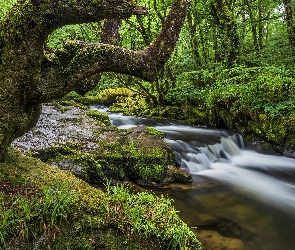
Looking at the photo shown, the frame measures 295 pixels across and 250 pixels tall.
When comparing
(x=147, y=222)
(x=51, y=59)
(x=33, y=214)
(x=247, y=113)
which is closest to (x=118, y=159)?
(x=147, y=222)

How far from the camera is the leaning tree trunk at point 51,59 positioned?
2688mm

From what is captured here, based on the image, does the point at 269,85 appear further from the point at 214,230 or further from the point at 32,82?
the point at 32,82

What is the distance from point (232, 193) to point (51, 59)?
5158 millimetres

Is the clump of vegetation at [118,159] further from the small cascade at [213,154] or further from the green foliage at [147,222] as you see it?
the green foliage at [147,222]

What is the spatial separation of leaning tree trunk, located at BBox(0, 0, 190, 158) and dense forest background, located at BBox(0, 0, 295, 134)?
6670 millimetres

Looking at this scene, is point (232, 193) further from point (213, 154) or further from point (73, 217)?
point (73, 217)

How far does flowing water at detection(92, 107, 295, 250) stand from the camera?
15.3 ft

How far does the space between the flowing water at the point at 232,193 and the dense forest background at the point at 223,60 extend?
167cm

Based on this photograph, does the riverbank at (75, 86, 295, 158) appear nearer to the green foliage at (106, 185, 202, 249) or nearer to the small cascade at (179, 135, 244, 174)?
the small cascade at (179, 135, 244, 174)

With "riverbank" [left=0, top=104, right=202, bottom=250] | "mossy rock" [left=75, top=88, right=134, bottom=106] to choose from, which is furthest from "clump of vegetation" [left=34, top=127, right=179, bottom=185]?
"mossy rock" [left=75, top=88, right=134, bottom=106]

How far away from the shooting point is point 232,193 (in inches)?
258

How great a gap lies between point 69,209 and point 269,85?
27.1ft

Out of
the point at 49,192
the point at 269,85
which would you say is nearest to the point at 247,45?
the point at 269,85

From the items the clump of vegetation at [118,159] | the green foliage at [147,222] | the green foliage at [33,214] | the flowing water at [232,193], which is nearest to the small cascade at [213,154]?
the flowing water at [232,193]
